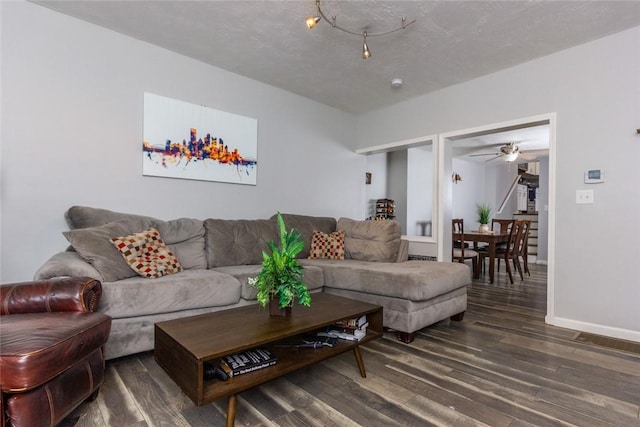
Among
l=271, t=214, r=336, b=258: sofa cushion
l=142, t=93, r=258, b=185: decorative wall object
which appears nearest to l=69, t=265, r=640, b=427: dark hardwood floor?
l=271, t=214, r=336, b=258: sofa cushion

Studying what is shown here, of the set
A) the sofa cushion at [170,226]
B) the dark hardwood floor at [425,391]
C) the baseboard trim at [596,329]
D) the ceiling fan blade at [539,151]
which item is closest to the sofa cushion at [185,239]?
the sofa cushion at [170,226]

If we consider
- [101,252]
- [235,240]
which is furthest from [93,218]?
[235,240]

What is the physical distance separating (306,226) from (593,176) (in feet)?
9.13

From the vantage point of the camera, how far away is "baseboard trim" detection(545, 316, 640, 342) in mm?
2629

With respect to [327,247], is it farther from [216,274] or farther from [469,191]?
[469,191]

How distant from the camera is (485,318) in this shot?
10.3 ft

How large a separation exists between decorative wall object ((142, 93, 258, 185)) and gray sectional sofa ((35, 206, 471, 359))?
0.56 metres

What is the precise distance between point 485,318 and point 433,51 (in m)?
2.59

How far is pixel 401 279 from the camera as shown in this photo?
8.29ft

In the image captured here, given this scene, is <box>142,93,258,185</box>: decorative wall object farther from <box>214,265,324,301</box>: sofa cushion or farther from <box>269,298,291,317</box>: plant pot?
<box>269,298,291,317</box>: plant pot

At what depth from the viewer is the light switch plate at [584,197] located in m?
2.86

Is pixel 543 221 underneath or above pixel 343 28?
underneath

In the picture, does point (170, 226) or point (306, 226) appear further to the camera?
point (306, 226)

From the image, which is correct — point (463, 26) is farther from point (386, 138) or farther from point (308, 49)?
point (386, 138)
